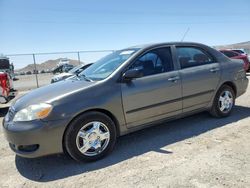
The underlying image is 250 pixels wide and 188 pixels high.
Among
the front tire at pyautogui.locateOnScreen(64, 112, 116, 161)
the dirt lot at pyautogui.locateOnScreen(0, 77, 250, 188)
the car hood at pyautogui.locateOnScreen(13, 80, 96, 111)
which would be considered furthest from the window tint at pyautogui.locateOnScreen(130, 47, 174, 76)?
the dirt lot at pyautogui.locateOnScreen(0, 77, 250, 188)

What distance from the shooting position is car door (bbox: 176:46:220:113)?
4969mm

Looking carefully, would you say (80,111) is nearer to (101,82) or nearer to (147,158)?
(101,82)

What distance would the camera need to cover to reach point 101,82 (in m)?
4.08

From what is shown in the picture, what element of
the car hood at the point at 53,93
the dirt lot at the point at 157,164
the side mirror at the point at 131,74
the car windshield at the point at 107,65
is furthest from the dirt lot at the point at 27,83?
the side mirror at the point at 131,74

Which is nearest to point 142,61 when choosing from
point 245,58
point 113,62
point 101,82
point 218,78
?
point 113,62

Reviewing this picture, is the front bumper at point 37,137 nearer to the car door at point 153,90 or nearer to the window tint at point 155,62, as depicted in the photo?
the car door at point 153,90

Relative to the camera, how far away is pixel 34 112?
3.63m

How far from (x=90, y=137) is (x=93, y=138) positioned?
0.05 metres

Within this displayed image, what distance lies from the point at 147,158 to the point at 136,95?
995mm

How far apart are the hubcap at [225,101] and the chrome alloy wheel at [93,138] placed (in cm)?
277

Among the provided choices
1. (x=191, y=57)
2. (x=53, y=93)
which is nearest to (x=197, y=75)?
(x=191, y=57)

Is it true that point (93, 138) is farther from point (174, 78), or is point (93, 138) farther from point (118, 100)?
point (174, 78)

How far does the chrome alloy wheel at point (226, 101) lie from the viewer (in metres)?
5.59

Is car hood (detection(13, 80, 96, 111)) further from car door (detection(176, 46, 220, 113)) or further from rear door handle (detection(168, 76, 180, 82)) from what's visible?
car door (detection(176, 46, 220, 113))
